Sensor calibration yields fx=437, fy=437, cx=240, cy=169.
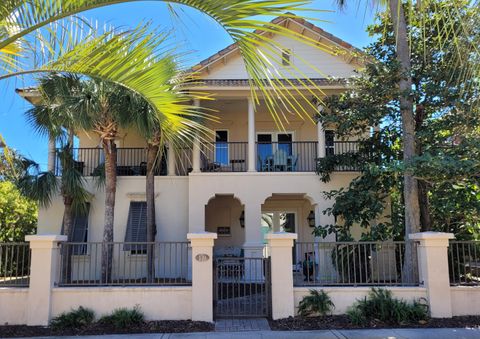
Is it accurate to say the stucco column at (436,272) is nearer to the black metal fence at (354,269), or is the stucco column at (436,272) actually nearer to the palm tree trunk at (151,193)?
the black metal fence at (354,269)

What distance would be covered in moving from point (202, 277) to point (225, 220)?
8425mm

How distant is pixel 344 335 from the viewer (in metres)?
7.63

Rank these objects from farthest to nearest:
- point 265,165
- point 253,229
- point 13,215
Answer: point 13,215 < point 265,165 < point 253,229

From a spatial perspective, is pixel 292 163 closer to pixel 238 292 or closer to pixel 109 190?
pixel 109 190

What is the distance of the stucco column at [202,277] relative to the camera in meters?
8.46

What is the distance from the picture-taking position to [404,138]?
11031 millimetres

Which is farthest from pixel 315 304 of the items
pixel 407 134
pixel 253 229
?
pixel 253 229

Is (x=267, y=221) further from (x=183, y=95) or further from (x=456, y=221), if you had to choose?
(x=183, y=95)

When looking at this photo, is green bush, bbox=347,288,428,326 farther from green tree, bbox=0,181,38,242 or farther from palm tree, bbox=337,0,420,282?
green tree, bbox=0,181,38,242

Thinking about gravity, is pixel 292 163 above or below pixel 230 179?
above

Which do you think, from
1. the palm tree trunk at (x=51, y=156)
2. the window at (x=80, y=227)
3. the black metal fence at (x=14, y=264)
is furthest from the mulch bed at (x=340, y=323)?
the palm tree trunk at (x=51, y=156)

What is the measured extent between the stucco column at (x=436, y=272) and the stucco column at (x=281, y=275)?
106 inches

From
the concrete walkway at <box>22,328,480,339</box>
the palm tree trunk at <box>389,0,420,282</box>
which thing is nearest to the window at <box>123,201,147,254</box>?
the concrete walkway at <box>22,328,480,339</box>

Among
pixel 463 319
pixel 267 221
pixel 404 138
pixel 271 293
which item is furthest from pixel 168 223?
pixel 463 319
